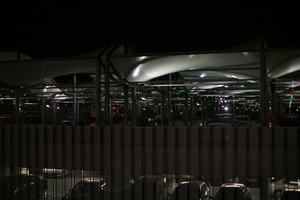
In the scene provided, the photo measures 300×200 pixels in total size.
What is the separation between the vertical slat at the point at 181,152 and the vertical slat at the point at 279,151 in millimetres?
1246

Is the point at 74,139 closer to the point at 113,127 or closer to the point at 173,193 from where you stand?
the point at 113,127

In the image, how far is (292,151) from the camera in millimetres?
4234

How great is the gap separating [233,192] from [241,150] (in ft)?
6.78

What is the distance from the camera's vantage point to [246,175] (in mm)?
4469

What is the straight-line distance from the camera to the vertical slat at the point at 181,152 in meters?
4.55

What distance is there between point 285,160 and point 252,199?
7.31ft

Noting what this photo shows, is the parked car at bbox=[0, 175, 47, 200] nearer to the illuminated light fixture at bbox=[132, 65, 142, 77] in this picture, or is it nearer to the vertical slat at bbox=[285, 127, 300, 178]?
the illuminated light fixture at bbox=[132, 65, 142, 77]

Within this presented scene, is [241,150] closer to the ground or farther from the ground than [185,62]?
closer to the ground

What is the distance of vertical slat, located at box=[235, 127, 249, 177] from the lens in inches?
173

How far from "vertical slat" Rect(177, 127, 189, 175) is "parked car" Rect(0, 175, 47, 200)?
8.12 ft

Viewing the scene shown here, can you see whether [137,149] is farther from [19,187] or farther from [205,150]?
[19,187]

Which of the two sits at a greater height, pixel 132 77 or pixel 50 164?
pixel 132 77

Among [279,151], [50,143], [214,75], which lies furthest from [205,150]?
[214,75]

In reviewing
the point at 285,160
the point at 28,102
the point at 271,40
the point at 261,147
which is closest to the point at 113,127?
the point at 261,147
